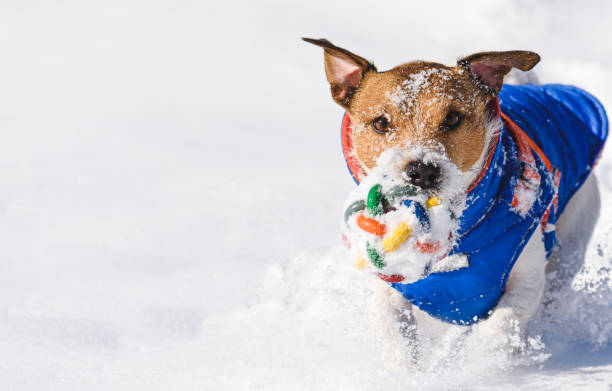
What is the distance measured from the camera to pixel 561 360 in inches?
122

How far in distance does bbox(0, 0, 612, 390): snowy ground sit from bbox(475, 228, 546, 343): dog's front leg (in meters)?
0.15

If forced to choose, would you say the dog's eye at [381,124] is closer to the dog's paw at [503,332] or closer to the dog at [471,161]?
the dog at [471,161]

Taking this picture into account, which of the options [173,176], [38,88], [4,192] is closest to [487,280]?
[173,176]

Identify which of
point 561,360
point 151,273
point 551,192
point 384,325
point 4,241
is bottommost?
point 561,360

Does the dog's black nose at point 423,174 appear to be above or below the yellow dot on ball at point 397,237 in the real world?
above

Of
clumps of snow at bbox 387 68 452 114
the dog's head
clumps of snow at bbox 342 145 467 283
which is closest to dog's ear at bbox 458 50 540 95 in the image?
the dog's head

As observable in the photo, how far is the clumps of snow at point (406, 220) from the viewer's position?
2.14 metres

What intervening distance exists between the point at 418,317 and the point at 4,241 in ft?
7.88

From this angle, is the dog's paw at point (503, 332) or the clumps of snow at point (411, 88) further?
the dog's paw at point (503, 332)

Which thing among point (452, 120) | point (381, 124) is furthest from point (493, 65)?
point (381, 124)

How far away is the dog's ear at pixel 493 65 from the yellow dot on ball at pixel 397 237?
39.0 inches

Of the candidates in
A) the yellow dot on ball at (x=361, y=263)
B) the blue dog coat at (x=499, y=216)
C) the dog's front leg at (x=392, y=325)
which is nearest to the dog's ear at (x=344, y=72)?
the blue dog coat at (x=499, y=216)

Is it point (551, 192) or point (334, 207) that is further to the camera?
point (334, 207)

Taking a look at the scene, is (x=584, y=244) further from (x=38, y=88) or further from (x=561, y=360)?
(x=38, y=88)
